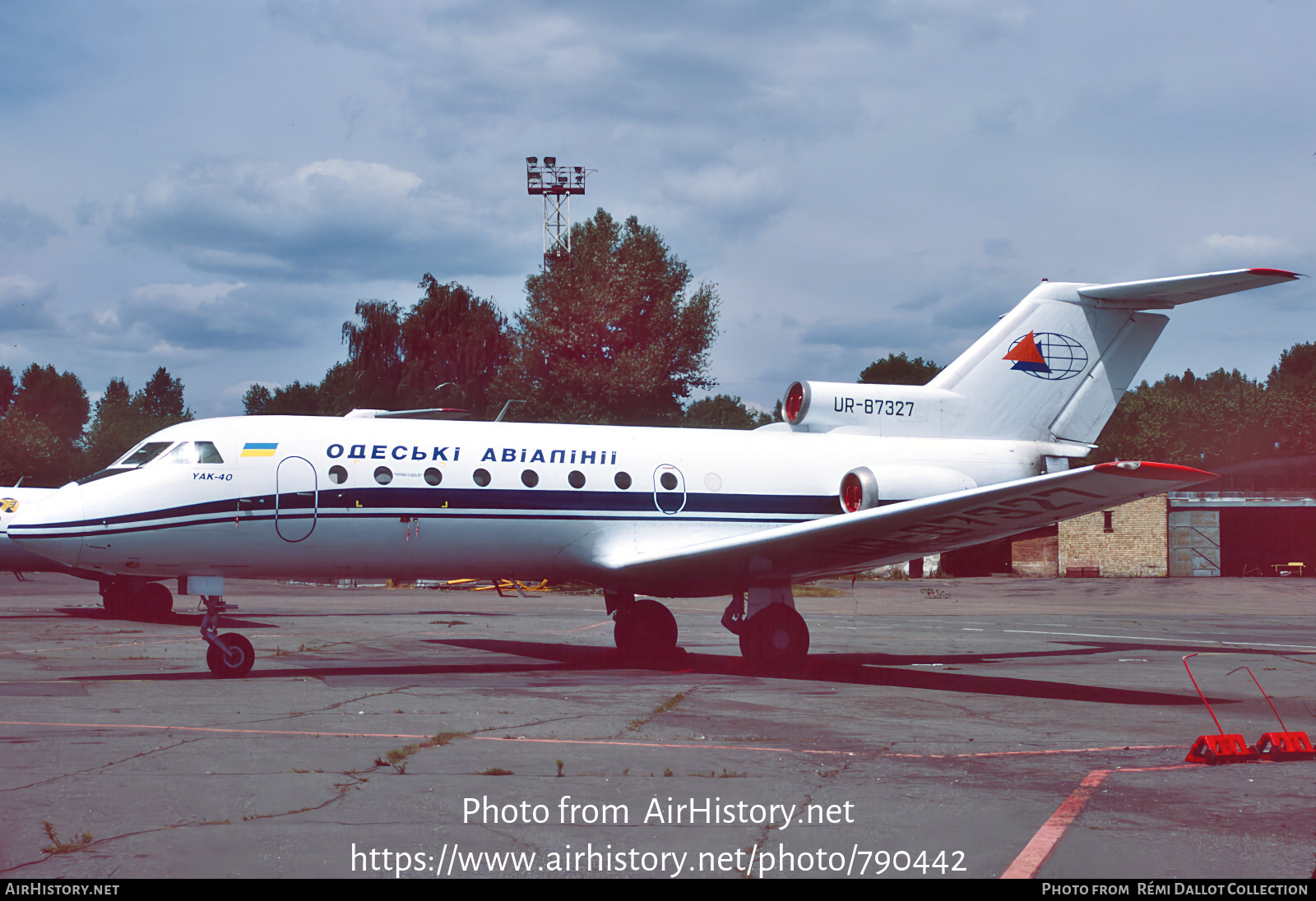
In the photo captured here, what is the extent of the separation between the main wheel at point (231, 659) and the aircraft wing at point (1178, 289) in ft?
44.1

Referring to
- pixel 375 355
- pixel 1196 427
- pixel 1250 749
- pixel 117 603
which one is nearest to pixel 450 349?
pixel 375 355

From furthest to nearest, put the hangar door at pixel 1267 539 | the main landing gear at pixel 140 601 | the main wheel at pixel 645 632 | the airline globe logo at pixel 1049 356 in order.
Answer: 1. the hangar door at pixel 1267 539
2. the main landing gear at pixel 140 601
3. the airline globe logo at pixel 1049 356
4. the main wheel at pixel 645 632

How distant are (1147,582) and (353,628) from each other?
42400mm

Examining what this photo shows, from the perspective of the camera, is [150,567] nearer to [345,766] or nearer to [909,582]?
[345,766]

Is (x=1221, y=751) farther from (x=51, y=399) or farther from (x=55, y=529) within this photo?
(x=51, y=399)

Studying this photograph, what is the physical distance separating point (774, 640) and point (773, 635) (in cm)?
8

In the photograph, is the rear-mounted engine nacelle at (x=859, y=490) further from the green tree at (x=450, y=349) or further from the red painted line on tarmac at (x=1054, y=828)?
the green tree at (x=450, y=349)

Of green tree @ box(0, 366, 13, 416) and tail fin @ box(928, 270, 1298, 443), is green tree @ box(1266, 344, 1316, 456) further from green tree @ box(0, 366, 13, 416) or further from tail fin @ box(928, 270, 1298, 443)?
green tree @ box(0, 366, 13, 416)

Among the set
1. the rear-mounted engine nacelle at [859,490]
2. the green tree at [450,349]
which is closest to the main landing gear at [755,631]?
the rear-mounted engine nacelle at [859,490]

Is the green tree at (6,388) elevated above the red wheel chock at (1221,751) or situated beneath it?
elevated above

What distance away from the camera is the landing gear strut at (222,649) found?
45.1 ft

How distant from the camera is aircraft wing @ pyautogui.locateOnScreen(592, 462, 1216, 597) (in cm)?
1201
